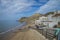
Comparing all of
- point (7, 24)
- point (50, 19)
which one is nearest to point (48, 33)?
point (50, 19)

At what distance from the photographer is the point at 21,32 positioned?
2.26m

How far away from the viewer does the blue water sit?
222 cm

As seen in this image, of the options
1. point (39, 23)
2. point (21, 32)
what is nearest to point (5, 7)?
point (21, 32)

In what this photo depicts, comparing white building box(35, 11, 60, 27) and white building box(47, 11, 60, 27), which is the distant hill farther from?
white building box(47, 11, 60, 27)

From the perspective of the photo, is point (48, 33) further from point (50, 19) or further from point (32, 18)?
point (32, 18)

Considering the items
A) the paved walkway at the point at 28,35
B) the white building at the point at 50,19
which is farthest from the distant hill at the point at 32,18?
the paved walkway at the point at 28,35

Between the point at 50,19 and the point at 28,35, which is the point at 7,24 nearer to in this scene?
the point at 28,35

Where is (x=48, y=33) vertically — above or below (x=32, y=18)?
below

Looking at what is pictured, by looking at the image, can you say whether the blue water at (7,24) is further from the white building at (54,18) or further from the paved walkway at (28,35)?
the white building at (54,18)

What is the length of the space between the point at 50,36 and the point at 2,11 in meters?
0.93

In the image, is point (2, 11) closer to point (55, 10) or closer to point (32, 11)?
point (32, 11)

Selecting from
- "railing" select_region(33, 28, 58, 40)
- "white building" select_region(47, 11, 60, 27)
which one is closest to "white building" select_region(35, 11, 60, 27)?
"white building" select_region(47, 11, 60, 27)

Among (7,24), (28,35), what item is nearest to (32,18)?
(28,35)

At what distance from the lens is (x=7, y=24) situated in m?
2.23
